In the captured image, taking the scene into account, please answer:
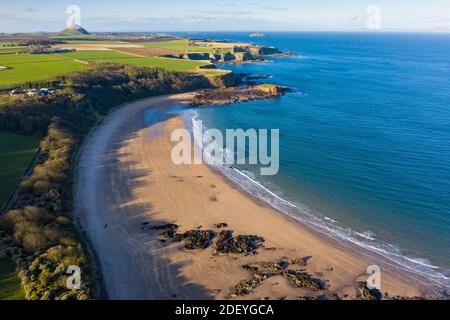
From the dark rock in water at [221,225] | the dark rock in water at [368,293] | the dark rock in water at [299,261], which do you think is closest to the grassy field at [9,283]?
the dark rock in water at [221,225]

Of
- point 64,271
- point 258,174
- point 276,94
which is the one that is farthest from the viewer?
point 276,94

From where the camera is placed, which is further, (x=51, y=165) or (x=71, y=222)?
(x=51, y=165)

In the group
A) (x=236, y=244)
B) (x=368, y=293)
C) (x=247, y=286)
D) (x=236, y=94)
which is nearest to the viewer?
(x=368, y=293)

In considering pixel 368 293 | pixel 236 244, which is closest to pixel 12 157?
pixel 236 244

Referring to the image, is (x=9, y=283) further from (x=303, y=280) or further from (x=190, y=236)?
(x=303, y=280)

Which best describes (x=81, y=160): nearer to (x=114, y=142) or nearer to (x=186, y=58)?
(x=114, y=142)

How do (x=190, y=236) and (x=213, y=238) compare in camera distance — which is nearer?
(x=190, y=236)

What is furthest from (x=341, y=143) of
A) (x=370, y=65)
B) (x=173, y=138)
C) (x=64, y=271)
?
(x=370, y=65)

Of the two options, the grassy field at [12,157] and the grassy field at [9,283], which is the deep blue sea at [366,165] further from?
the grassy field at [12,157]
